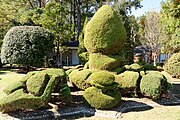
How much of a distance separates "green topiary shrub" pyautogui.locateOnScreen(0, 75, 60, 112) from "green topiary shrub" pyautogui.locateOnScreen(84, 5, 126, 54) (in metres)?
3.41

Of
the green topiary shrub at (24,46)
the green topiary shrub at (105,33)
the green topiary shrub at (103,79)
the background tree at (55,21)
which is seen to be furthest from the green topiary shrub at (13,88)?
the background tree at (55,21)

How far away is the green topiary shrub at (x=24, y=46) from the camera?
15781mm

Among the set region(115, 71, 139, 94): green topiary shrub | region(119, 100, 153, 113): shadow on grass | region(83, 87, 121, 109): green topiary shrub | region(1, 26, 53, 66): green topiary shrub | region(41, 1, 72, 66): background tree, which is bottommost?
region(119, 100, 153, 113): shadow on grass

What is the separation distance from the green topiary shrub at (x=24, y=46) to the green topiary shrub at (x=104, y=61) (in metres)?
6.90

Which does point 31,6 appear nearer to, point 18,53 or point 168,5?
point 18,53

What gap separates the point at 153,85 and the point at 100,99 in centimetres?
212

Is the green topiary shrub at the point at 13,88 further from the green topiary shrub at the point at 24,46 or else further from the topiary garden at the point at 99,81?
the green topiary shrub at the point at 24,46

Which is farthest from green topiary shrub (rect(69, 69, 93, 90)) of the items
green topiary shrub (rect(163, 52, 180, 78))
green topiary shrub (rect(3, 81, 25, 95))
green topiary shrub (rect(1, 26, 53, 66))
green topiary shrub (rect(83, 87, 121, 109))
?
green topiary shrub (rect(163, 52, 180, 78))

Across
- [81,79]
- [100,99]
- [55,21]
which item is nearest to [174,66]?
[81,79]

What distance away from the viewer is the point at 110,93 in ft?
27.1

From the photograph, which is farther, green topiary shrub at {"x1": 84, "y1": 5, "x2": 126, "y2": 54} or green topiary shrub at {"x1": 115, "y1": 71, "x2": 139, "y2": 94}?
green topiary shrub at {"x1": 84, "y1": 5, "x2": 126, "y2": 54}

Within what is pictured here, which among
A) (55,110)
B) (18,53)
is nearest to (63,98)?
(55,110)

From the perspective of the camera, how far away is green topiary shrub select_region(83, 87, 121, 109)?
311 inches

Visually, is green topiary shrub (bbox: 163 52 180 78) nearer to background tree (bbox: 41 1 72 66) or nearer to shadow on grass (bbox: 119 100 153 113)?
shadow on grass (bbox: 119 100 153 113)
